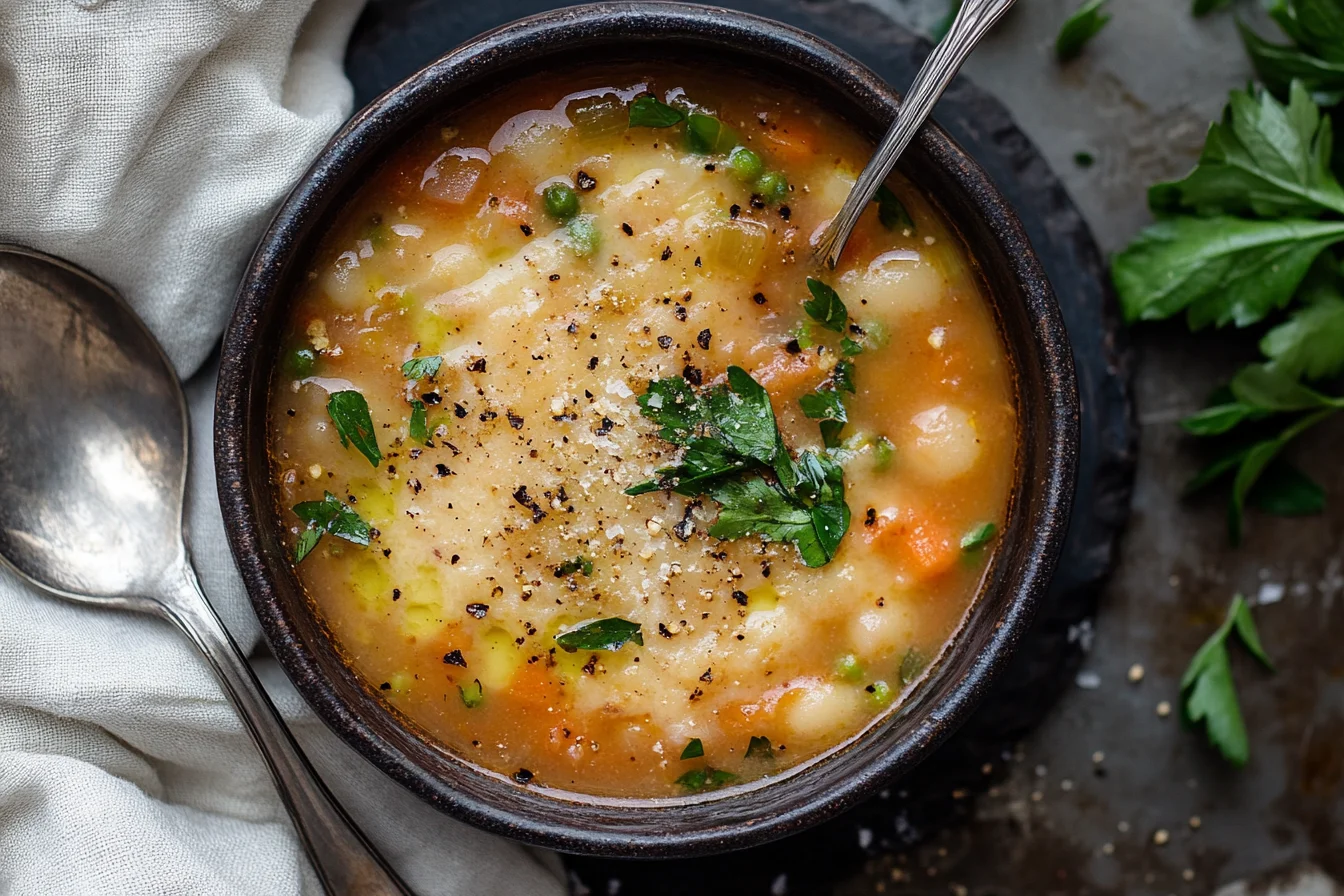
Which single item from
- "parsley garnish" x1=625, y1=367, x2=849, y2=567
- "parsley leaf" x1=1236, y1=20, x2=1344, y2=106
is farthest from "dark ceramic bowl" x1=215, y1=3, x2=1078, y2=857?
"parsley leaf" x1=1236, y1=20, x2=1344, y2=106

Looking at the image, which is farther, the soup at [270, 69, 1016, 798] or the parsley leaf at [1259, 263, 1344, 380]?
the parsley leaf at [1259, 263, 1344, 380]

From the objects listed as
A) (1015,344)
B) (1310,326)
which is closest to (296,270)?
(1015,344)

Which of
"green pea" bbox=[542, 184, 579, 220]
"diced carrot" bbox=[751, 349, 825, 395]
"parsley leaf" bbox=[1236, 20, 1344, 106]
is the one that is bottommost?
"diced carrot" bbox=[751, 349, 825, 395]

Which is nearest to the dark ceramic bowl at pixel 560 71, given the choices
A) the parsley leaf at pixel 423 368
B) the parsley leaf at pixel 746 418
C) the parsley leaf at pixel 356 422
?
the parsley leaf at pixel 356 422

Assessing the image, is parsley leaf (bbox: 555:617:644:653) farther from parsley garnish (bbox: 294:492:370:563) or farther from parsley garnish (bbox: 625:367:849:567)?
parsley garnish (bbox: 294:492:370:563)

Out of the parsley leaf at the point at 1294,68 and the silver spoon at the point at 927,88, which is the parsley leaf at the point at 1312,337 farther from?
the silver spoon at the point at 927,88

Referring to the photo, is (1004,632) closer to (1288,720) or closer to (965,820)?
(965,820)
